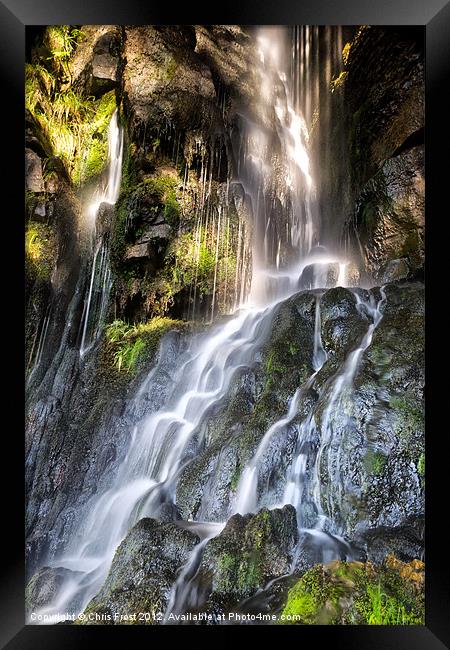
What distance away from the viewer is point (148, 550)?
121 inches

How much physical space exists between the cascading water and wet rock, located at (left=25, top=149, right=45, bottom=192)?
525 mm

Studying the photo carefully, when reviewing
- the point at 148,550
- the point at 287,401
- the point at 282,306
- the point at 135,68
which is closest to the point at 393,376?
the point at 287,401

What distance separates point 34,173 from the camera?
352 centimetres

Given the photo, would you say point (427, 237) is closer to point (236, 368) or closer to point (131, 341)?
point (236, 368)

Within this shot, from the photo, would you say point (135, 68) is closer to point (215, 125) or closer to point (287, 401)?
point (215, 125)

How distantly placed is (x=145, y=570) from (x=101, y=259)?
104 inches

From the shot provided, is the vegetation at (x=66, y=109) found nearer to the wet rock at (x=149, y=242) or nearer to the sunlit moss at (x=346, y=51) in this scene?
Result: the wet rock at (x=149, y=242)

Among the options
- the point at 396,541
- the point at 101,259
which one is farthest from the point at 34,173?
the point at 396,541

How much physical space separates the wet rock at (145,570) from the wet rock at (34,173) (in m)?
2.93

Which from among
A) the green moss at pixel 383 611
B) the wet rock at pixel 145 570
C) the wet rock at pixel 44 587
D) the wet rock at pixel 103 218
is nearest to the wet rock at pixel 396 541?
the green moss at pixel 383 611

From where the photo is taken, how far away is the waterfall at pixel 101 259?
3.83 metres

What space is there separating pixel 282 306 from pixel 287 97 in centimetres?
182

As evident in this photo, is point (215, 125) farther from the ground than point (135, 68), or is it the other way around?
point (135, 68)
